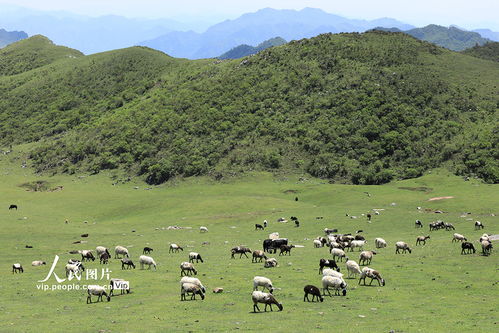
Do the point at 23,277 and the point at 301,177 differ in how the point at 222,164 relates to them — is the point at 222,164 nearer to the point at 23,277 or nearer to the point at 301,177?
the point at 301,177

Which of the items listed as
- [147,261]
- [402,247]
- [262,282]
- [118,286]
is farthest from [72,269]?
[402,247]

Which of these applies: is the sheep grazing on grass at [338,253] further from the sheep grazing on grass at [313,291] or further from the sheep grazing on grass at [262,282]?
the sheep grazing on grass at [313,291]

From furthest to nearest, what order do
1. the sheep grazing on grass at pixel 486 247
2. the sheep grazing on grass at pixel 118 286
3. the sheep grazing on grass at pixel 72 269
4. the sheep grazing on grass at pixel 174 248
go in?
the sheep grazing on grass at pixel 174 248 → the sheep grazing on grass at pixel 486 247 → the sheep grazing on grass at pixel 72 269 → the sheep grazing on grass at pixel 118 286

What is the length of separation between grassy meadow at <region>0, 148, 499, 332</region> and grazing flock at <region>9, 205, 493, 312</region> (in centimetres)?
77

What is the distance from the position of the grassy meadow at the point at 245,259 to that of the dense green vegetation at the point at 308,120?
11788 mm

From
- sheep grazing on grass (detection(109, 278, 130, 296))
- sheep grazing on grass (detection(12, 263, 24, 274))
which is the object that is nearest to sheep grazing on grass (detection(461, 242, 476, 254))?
sheep grazing on grass (detection(109, 278, 130, 296))

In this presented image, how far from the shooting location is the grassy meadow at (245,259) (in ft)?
84.7

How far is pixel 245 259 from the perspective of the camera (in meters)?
45.2

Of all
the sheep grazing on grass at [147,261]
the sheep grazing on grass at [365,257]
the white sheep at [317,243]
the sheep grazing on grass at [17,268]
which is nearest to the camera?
the sheep grazing on grass at [365,257]

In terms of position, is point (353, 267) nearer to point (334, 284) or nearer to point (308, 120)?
point (334, 284)

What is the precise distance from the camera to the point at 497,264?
3747 cm

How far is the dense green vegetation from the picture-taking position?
121750 millimetres

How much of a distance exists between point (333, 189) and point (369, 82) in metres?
58.1

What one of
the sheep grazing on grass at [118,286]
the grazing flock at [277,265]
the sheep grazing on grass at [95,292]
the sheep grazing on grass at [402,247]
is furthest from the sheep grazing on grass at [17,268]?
the sheep grazing on grass at [402,247]
